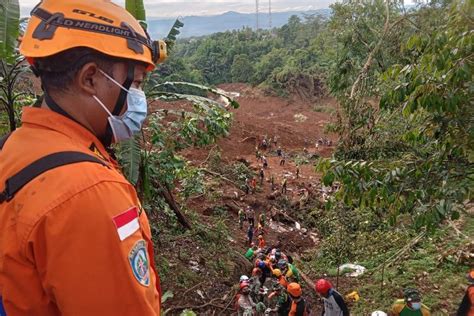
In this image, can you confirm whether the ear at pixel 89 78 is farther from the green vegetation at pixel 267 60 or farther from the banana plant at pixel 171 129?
the green vegetation at pixel 267 60

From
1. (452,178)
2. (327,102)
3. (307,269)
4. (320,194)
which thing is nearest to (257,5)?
(327,102)

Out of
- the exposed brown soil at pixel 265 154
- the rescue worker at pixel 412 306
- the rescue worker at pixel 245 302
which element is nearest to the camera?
the rescue worker at pixel 412 306

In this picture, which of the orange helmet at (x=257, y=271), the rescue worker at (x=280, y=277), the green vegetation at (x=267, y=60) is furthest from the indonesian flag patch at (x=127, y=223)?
the green vegetation at (x=267, y=60)

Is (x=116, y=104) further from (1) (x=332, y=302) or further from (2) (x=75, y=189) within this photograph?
(1) (x=332, y=302)

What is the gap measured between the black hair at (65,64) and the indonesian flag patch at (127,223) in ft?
1.44

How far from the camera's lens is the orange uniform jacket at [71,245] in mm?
994

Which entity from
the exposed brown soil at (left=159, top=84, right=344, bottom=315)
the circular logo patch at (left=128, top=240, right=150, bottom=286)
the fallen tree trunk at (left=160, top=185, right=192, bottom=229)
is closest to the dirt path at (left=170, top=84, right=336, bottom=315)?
the exposed brown soil at (left=159, top=84, right=344, bottom=315)

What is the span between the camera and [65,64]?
120 cm

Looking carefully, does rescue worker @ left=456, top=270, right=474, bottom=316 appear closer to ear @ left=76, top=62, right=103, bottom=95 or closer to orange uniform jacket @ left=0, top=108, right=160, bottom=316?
orange uniform jacket @ left=0, top=108, right=160, bottom=316

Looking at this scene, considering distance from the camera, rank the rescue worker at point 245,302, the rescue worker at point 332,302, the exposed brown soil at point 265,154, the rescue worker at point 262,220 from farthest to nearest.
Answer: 1. the rescue worker at point 262,220
2. the exposed brown soil at point 265,154
3. the rescue worker at point 245,302
4. the rescue worker at point 332,302

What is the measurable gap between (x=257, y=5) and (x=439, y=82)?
85245mm

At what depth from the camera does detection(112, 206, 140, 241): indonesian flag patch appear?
1027 mm

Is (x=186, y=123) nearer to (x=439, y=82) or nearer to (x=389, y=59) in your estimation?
(x=439, y=82)

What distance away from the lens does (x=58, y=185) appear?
1025 millimetres
